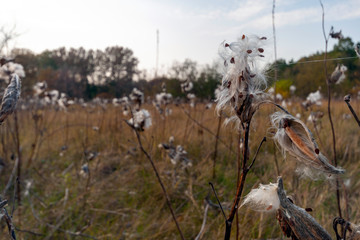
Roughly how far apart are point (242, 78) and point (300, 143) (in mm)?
175

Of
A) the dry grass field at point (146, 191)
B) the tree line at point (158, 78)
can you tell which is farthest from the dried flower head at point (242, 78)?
the dry grass field at point (146, 191)

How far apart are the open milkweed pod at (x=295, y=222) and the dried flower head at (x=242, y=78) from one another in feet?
0.57

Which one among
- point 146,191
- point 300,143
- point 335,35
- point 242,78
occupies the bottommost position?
point 146,191

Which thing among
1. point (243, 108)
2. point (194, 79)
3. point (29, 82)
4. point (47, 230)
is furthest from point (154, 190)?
point (29, 82)

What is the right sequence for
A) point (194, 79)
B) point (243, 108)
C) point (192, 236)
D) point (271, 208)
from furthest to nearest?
point (194, 79)
point (192, 236)
point (243, 108)
point (271, 208)

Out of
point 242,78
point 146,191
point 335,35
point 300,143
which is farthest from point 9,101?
point 146,191

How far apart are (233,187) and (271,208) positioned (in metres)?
2.23

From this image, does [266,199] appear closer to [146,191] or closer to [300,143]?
[300,143]

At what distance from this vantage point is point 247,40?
68cm

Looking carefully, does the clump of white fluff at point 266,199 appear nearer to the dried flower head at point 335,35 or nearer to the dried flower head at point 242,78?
the dried flower head at point 242,78

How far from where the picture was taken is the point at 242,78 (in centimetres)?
66

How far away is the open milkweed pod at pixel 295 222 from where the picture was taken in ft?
1.86

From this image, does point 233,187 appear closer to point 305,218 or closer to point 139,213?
point 139,213

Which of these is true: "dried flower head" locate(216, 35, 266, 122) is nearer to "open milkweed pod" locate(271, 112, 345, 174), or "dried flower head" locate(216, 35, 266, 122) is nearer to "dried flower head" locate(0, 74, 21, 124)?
"open milkweed pod" locate(271, 112, 345, 174)
